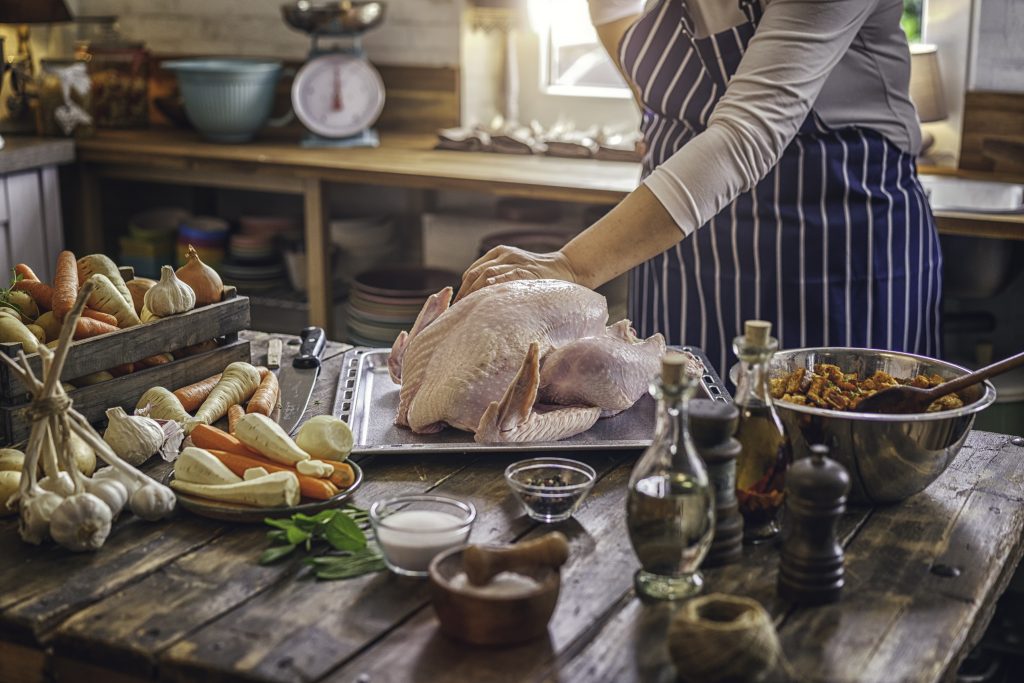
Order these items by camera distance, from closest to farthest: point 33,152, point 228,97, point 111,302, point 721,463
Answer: point 721,463, point 111,302, point 33,152, point 228,97

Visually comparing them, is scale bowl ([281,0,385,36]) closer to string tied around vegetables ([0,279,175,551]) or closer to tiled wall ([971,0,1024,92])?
tiled wall ([971,0,1024,92])

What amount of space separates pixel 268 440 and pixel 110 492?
0.63ft

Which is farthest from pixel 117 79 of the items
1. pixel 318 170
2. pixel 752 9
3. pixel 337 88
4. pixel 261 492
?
pixel 261 492

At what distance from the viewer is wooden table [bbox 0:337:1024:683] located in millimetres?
1021

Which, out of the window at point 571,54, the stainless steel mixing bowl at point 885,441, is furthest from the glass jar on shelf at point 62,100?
the stainless steel mixing bowl at point 885,441

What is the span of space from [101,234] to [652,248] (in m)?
2.42

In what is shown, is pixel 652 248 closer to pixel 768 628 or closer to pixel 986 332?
pixel 768 628

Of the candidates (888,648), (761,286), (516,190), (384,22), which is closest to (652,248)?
(761,286)

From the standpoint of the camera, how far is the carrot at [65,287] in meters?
1.55

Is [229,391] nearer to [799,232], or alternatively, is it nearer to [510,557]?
[510,557]

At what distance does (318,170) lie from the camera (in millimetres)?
3205

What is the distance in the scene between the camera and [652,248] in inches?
68.4

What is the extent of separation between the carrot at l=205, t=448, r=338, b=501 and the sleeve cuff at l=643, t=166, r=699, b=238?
2.16ft

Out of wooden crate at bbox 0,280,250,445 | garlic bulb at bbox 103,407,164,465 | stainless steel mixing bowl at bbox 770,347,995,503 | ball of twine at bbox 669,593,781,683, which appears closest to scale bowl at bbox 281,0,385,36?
wooden crate at bbox 0,280,250,445
